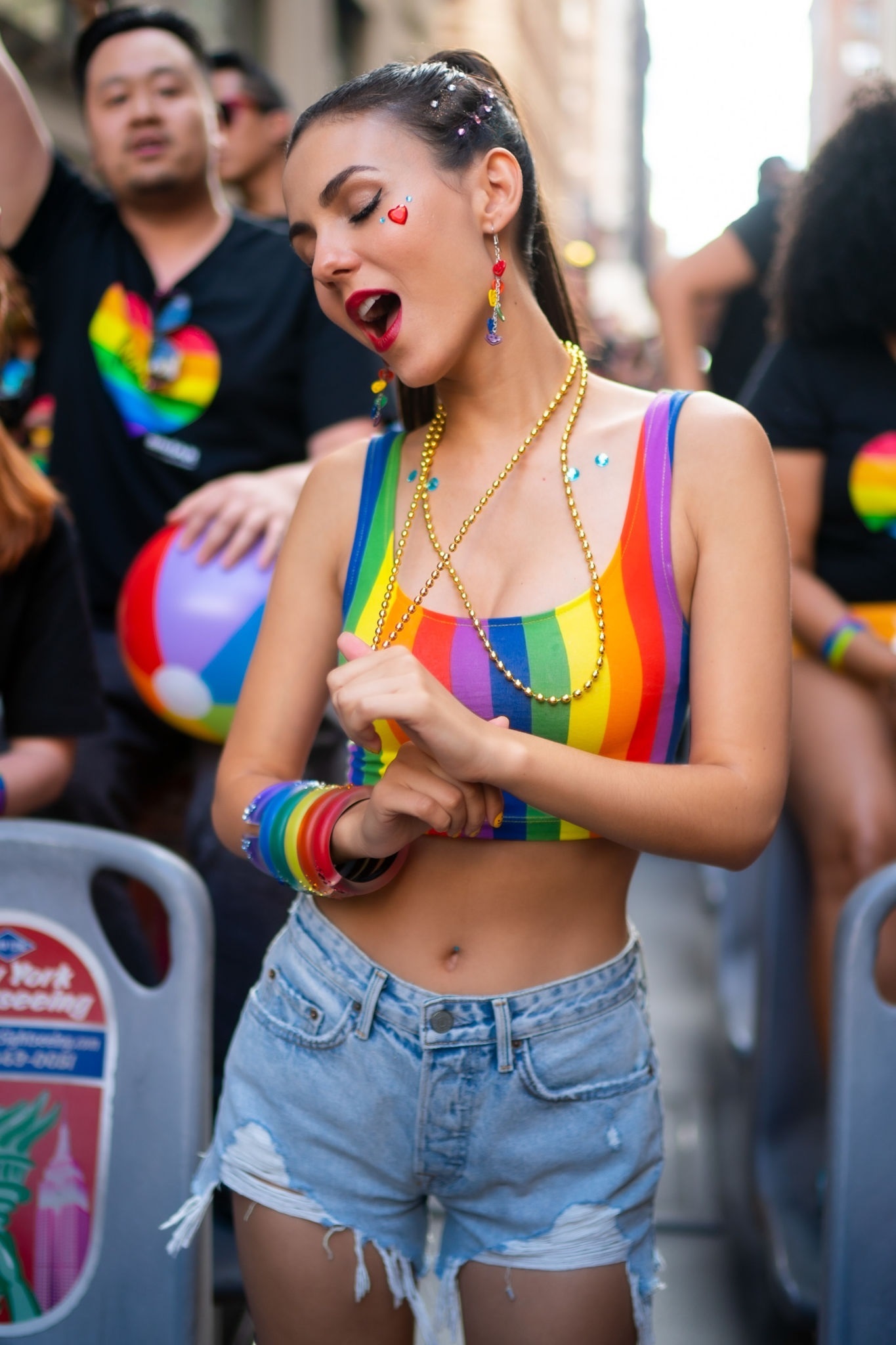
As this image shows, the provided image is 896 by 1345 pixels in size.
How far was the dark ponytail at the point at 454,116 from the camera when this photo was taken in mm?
1400

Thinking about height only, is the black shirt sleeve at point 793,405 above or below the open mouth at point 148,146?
below

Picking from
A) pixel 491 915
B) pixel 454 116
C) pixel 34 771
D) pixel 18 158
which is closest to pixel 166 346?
pixel 18 158

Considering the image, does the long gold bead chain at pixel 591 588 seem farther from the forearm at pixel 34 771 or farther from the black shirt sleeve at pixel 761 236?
the black shirt sleeve at pixel 761 236

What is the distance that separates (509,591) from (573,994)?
0.42m

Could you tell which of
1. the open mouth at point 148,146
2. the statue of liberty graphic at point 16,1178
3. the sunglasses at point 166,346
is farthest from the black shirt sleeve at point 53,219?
the statue of liberty graphic at point 16,1178

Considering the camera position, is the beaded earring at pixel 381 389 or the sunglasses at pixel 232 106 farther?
the sunglasses at pixel 232 106

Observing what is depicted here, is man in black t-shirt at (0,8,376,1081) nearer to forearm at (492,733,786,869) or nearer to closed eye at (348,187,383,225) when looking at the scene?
closed eye at (348,187,383,225)

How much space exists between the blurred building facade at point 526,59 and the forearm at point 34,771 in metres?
1.14

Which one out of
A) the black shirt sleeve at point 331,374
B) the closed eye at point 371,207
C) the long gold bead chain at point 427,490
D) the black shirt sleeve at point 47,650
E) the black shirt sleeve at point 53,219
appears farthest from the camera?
the black shirt sleeve at point 53,219

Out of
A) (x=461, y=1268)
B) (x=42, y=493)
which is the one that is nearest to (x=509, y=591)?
(x=461, y=1268)

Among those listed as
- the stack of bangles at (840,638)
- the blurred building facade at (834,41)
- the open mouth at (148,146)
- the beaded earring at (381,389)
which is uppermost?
the blurred building facade at (834,41)

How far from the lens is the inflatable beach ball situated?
2389mm

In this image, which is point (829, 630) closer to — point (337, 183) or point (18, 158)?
point (337, 183)

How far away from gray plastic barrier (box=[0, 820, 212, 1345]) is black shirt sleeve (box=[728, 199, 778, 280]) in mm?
2637
